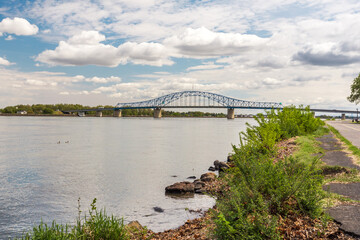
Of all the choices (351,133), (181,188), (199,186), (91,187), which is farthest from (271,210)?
(351,133)

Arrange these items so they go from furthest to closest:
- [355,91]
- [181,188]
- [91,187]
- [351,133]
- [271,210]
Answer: [355,91] → [351,133] → [91,187] → [181,188] → [271,210]

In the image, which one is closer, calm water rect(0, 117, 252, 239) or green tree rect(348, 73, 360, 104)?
calm water rect(0, 117, 252, 239)

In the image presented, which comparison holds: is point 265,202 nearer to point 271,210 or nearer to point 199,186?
point 271,210

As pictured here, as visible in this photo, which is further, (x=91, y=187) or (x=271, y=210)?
(x=91, y=187)

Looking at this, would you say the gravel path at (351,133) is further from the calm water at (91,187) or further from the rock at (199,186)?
the calm water at (91,187)

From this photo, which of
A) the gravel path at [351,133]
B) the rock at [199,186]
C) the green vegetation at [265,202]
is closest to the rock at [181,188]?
the rock at [199,186]

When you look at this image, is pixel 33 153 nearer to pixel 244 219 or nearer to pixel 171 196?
pixel 171 196

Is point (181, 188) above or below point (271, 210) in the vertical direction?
below

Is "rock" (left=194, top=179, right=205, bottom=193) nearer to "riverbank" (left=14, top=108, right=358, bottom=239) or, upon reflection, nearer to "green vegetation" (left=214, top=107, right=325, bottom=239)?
"riverbank" (left=14, top=108, right=358, bottom=239)

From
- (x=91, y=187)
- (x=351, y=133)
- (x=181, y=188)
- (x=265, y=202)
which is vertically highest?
(x=351, y=133)

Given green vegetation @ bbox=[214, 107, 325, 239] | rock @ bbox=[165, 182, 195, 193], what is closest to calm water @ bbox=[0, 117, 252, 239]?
rock @ bbox=[165, 182, 195, 193]

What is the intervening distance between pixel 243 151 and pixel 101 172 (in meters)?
12.5

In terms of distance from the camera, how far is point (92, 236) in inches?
277

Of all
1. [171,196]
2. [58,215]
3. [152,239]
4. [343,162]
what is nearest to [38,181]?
[58,215]
